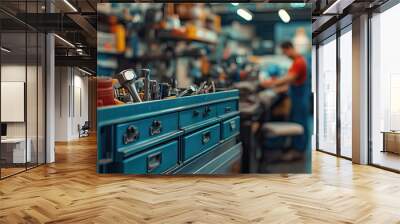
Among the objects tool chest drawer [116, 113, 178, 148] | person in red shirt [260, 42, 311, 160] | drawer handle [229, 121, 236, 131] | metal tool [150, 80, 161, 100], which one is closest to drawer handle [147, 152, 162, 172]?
tool chest drawer [116, 113, 178, 148]

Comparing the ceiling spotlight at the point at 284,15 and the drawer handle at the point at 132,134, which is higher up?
the ceiling spotlight at the point at 284,15

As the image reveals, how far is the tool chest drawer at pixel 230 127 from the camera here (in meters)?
4.10

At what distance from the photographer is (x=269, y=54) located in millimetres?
3992

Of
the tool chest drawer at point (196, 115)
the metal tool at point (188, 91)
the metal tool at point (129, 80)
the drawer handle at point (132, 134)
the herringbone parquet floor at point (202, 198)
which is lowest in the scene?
the herringbone parquet floor at point (202, 198)

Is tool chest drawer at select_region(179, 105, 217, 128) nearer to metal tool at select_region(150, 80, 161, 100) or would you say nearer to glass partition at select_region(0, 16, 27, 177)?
metal tool at select_region(150, 80, 161, 100)

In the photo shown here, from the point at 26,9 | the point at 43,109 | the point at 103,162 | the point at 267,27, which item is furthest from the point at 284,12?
the point at 43,109

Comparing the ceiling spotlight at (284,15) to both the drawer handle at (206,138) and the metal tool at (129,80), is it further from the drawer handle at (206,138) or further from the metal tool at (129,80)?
the metal tool at (129,80)

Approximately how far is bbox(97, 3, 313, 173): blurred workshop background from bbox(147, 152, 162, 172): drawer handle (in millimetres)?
585

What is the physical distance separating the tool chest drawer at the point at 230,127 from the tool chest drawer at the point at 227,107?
0.09m

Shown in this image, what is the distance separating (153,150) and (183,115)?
463 mm

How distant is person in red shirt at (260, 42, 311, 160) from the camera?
12.8 feet

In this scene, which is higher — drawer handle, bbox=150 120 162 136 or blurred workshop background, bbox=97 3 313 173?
blurred workshop background, bbox=97 3 313 173

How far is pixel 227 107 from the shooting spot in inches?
163

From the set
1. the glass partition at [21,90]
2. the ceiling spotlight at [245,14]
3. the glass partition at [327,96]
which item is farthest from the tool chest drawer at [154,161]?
the glass partition at [327,96]
